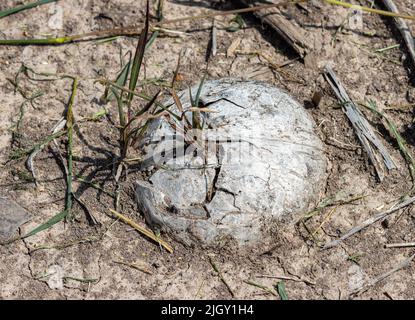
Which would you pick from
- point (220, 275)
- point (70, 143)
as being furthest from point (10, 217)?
point (220, 275)

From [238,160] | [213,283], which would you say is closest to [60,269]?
[213,283]

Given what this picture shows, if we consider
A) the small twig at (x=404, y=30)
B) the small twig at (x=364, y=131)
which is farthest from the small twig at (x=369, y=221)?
the small twig at (x=404, y=30)

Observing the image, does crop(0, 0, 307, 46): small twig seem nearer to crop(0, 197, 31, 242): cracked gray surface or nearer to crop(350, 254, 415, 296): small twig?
crop(0, 197, 31, 242): cracked gray surface

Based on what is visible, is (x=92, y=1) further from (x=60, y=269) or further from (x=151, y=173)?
(x=60, y=269)

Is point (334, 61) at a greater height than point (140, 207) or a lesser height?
greater

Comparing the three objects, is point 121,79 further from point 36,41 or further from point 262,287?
point 262,287

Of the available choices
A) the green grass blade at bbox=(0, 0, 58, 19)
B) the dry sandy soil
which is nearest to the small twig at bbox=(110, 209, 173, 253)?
the dry sandy soil

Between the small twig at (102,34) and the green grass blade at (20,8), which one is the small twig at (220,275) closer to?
the small twig at (102,34)
